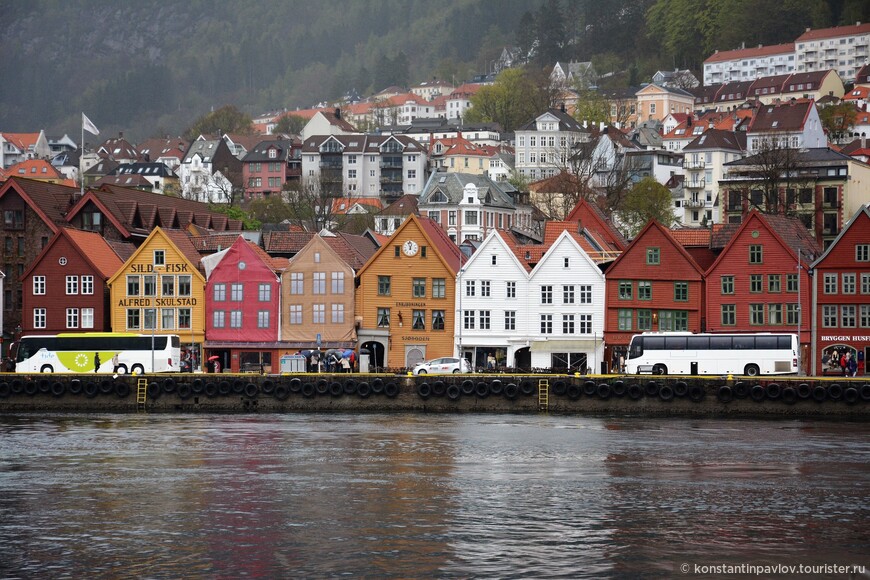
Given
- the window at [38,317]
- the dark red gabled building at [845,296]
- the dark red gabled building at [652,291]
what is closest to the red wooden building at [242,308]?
the window at [38,317]

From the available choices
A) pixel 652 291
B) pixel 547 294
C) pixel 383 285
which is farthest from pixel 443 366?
pixel 652 291

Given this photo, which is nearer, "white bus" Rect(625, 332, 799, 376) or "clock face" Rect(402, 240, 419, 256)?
"white bus" Rect(625, 332, 799, 376)

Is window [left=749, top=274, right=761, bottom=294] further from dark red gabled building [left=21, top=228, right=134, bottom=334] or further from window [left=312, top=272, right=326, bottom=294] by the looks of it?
dark red gabled building [left=21, top=228, right=134, bottom=334]

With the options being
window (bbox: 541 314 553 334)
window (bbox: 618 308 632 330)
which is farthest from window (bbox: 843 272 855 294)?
window (bbox: 541 314 553 334)

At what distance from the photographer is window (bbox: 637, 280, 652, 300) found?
91.9m

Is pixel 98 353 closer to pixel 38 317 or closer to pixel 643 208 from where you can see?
pixel 38 317

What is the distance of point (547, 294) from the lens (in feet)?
307

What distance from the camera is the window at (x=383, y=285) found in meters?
94.7

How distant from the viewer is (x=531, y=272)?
94.2m

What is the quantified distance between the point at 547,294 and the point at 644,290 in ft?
21.1

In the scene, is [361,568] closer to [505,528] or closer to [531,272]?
[505,528]

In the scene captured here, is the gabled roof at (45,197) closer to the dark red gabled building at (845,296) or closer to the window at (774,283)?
the window at (774,283)

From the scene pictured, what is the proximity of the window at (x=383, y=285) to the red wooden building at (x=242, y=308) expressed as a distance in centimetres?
701

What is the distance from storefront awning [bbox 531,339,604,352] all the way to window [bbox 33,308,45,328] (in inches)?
1330
